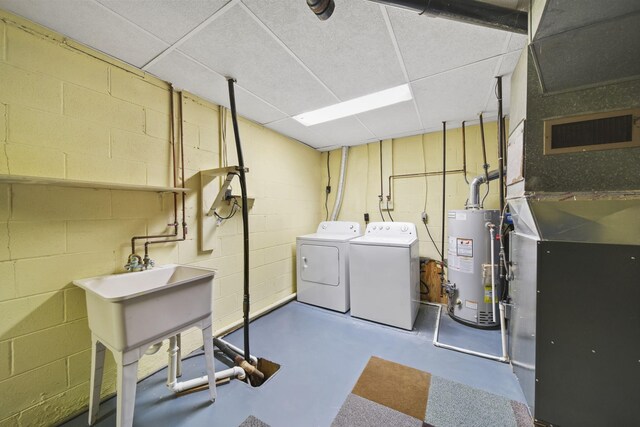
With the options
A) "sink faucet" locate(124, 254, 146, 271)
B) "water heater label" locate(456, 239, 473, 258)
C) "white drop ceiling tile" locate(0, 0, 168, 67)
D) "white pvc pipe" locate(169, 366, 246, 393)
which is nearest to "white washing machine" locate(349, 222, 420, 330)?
"water heater label" locate(456, 239, 473, 258)

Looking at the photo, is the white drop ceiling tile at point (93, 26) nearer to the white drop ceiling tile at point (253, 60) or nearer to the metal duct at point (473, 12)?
the white drop ceiling tile at point (253, 60)

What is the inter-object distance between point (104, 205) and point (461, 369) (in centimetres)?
295

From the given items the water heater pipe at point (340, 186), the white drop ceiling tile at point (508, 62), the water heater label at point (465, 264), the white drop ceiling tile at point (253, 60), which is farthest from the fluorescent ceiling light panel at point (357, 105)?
the water heater label at point (465, 264)

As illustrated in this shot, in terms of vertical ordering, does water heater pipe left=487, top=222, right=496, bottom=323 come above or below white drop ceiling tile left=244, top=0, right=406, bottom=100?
below

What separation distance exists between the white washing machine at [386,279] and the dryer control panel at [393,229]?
12 millimetres

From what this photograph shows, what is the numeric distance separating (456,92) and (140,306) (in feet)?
9.38

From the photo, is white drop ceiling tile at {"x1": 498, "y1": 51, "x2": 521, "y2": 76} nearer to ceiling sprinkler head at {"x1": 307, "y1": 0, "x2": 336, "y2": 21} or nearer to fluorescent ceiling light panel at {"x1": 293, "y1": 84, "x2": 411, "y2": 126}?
fluorescent ceiling light panel at {"x1": 293, "y1": 84, "x2": 411, "y2": 126}

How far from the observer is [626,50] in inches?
43.1

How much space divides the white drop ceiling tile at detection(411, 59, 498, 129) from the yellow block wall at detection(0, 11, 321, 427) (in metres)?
2.17

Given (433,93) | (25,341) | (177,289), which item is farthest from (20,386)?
(433,93)

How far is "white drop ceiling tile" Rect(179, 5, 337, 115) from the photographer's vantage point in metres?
1.35

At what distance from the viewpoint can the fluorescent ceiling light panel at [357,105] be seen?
210 cm

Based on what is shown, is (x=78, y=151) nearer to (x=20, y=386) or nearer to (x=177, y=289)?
(x=177, y=289)

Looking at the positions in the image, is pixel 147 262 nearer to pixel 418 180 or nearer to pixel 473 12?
pixel 473 12
